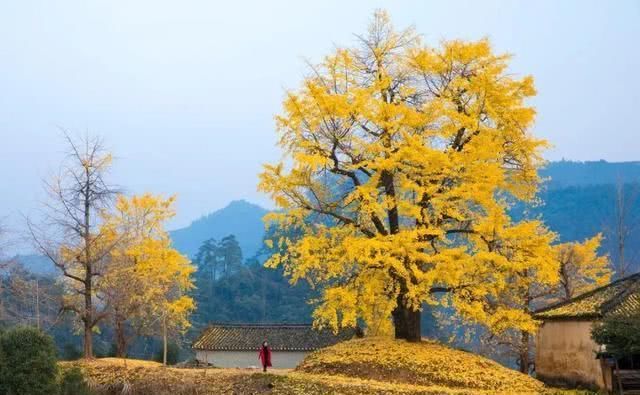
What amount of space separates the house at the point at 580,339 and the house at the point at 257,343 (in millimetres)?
18956

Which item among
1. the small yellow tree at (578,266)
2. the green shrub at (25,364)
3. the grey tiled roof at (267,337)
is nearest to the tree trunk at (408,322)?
the green shrub at (25,364)

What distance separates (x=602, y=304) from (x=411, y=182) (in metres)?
8.37

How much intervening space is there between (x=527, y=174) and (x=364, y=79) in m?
6.94

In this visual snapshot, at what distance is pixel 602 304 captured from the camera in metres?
26.5

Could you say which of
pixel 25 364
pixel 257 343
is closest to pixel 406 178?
pixel 25 364

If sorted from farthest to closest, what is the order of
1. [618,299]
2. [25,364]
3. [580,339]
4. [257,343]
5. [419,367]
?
[257,343] → [580,339] → [618,299] → [419,367] → [25,364]

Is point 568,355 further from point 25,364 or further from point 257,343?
point 257,343

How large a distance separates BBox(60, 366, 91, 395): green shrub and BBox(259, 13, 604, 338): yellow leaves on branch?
7.38 m

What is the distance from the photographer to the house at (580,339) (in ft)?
83.5

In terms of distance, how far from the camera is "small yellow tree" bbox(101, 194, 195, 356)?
3306 cm

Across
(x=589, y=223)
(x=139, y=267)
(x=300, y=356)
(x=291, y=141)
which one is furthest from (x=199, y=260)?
(x=291, y=141)

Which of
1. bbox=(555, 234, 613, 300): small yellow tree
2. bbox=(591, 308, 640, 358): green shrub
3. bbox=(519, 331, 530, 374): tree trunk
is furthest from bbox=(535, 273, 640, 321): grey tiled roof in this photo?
bbox=(555, 234, 613, 300): small yellow tree

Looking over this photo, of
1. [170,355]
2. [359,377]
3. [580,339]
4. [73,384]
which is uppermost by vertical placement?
[580,339]

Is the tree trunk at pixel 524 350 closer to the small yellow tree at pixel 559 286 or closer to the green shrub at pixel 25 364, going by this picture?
the small yellow tree at pixel 559 286
